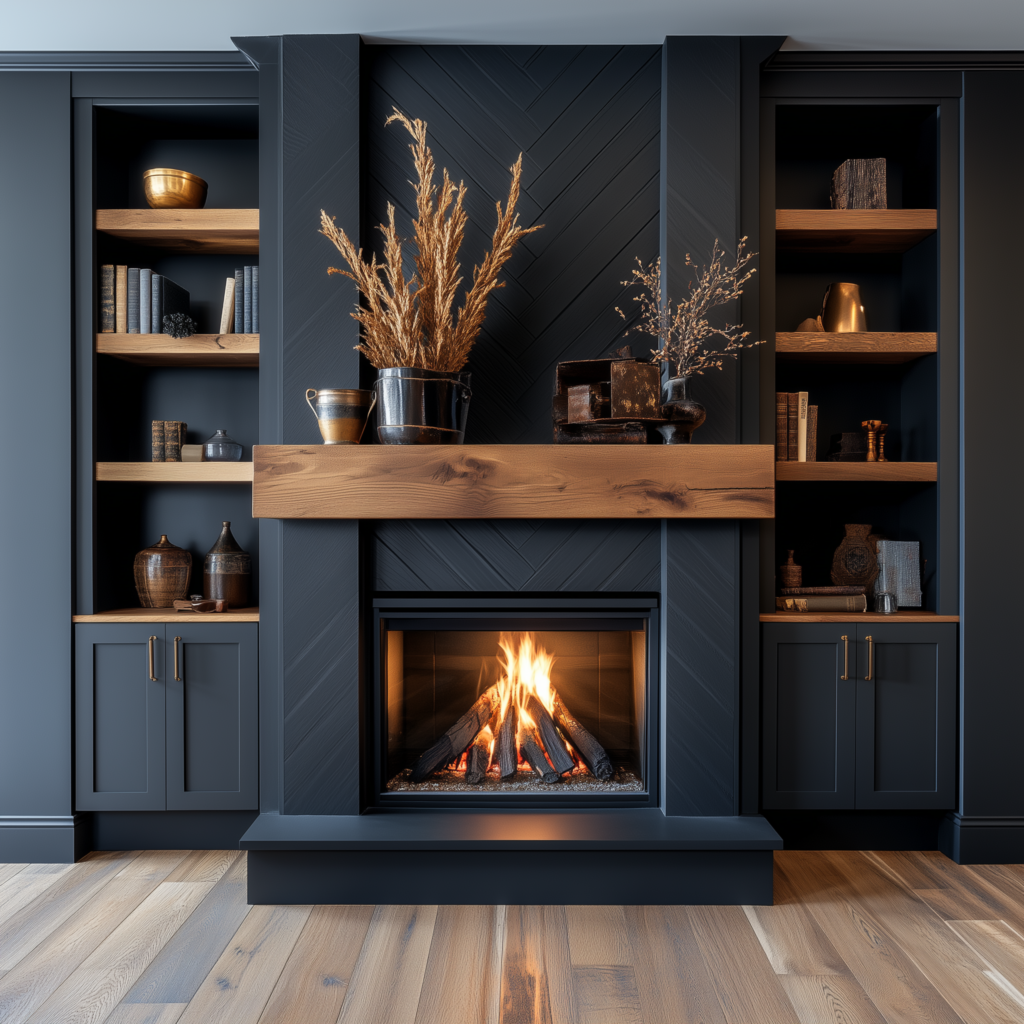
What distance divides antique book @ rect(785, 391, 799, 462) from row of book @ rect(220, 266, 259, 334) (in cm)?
191

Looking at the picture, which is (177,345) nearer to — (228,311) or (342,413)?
(228,311)

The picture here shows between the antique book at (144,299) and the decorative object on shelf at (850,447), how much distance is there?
2531 millimetres

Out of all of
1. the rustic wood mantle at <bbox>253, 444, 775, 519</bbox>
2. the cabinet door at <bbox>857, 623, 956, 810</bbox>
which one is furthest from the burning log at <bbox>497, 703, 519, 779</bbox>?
the cabinet door at <bbox>857, 623, 956, 810</bbox>

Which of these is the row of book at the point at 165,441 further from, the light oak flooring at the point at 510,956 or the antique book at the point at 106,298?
the light oak flooring at the point at 510,956

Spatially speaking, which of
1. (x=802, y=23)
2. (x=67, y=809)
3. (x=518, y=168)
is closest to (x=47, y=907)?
(x=67, y=809)

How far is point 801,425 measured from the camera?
2439mm

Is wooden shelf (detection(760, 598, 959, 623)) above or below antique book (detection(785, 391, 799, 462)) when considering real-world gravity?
below

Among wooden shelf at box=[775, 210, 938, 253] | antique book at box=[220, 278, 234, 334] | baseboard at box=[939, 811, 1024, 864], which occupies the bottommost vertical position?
baseboard at box=[939, 811, 1024, 864]

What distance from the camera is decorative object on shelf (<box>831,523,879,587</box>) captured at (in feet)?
8.39

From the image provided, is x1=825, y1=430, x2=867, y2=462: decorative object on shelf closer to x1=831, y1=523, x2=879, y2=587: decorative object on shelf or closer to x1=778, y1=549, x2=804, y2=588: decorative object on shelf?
x1=831, y1=523, x2=879, y2=587: decorative object on shelf

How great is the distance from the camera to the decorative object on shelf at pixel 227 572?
2.51 metres

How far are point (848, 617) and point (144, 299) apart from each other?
2.68 metres

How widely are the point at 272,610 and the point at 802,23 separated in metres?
2.53

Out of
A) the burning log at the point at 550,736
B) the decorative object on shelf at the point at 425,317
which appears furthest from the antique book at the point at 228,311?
the burning log at the point at 550,736
